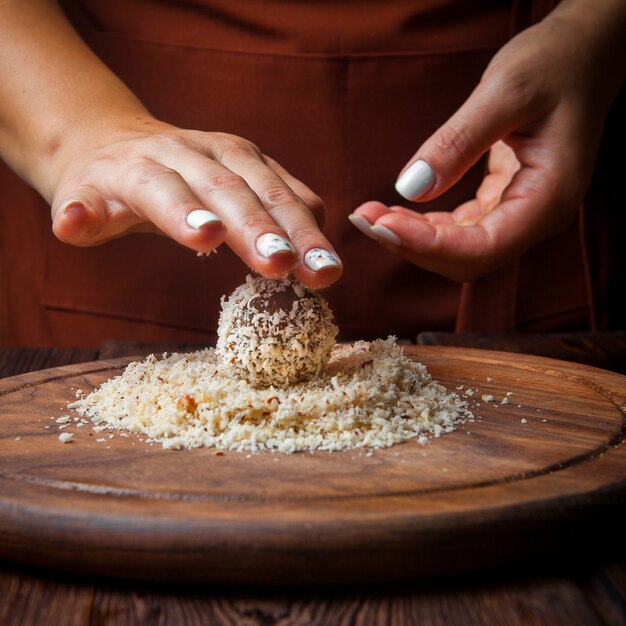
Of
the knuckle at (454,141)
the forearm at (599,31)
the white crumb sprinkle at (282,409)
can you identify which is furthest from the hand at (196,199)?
the forearm at (599,31)

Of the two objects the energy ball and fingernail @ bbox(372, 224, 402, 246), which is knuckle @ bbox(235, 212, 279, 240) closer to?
the energy ball

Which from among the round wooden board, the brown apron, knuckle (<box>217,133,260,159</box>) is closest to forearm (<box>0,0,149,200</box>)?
knuckle (<box>217,133,260,159</box>)

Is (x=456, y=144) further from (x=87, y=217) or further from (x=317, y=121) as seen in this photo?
(x=87, y=217)

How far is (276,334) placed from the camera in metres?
1.17

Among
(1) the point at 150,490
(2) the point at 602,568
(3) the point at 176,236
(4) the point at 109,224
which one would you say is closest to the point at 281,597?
(1) the point at 150,490

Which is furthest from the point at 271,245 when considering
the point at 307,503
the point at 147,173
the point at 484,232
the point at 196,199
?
Answer: the point at 484,232

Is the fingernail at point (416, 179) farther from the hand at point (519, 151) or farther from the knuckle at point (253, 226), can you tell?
the knuckle at point (253, 226)

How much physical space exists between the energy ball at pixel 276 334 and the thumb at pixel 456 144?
1.17ft

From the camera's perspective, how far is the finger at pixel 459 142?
1447 mm

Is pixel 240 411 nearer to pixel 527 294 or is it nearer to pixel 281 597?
pixel 281 597

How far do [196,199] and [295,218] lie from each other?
14 centimetres

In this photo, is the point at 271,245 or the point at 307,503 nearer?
the point at 307,503

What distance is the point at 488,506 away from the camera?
76cm

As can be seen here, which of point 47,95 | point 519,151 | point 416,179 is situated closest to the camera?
point 416,179
